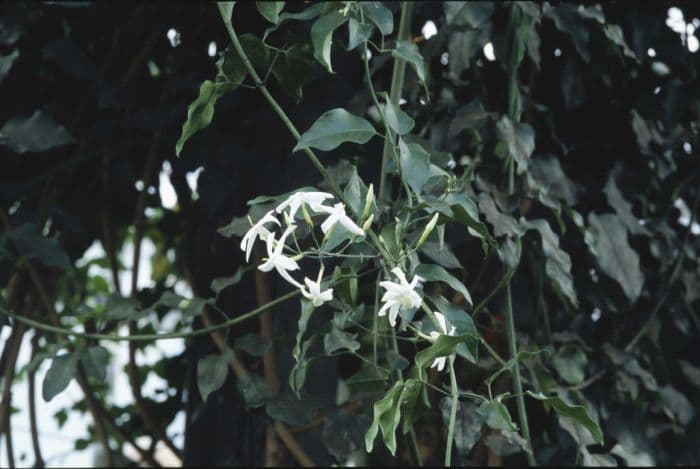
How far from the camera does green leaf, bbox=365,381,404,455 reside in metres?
0.68

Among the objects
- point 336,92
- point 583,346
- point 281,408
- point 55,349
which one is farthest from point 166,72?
point 583,346

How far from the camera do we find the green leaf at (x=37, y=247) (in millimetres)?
1200

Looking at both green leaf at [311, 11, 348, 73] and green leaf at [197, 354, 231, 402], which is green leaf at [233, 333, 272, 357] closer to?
green leaf at [197, 354, 231, 402]

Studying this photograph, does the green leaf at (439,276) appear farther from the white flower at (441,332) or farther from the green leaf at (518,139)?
the green leaf at (518,139)

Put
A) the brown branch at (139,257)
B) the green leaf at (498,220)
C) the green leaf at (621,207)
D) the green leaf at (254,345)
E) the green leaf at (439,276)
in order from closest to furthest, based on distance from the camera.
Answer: the green leaf at (439,276) → the green leaf at (498,220) → the green leaf at (254,345) → the green leaf at (621,207) → the brown branch at (139,257)

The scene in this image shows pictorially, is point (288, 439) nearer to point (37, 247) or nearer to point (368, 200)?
point (37, 247)

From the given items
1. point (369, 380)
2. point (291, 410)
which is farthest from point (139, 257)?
point (369, 380)

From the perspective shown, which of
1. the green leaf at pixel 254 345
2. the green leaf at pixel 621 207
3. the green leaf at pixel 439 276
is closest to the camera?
the green leaf at pixel 439 276

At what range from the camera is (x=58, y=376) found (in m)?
1.09

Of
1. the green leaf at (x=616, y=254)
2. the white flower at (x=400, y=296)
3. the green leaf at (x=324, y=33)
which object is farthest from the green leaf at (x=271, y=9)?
the green leaf at (x=616, y=254)

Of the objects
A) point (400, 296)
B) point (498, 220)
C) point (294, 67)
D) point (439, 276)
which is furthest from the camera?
point (498, 220)

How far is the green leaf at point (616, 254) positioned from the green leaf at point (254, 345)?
0.44 meters

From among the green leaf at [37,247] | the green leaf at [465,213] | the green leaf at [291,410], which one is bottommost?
the green leaf at [291,410]

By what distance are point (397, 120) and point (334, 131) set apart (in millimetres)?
61
